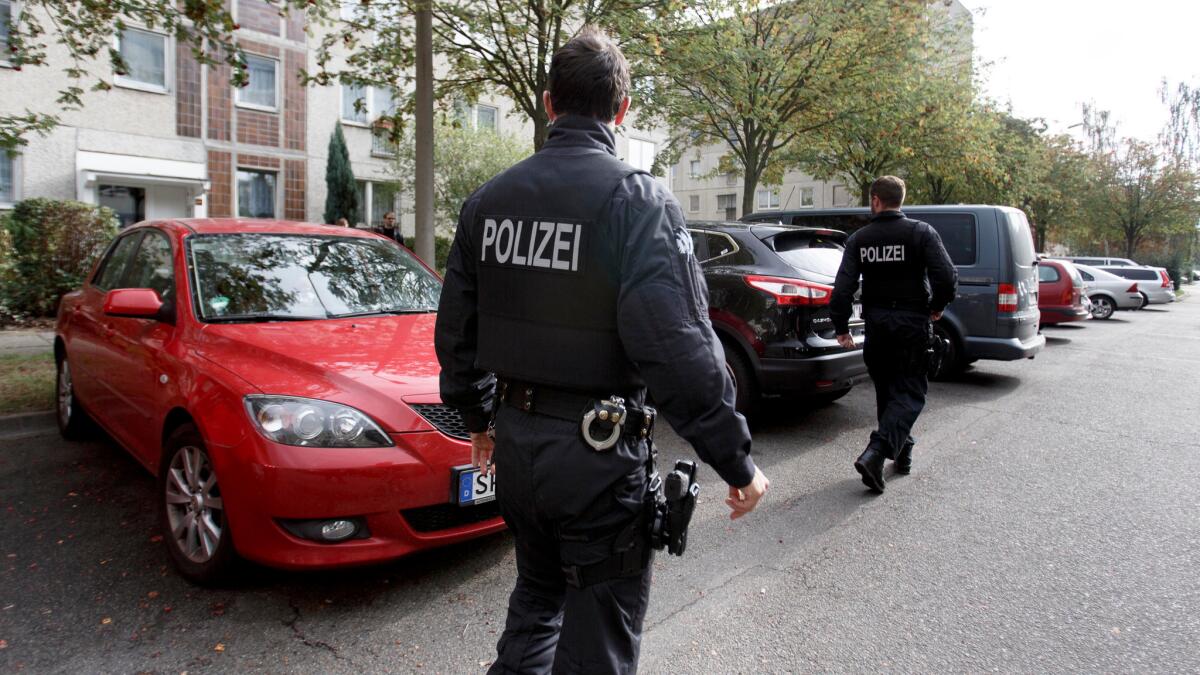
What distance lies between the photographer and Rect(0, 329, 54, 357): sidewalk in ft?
26.5

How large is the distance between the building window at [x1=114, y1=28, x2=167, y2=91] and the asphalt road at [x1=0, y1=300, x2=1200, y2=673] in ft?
51.7

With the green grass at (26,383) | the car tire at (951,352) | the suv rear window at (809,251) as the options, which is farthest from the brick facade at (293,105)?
the car tire at (951,352)

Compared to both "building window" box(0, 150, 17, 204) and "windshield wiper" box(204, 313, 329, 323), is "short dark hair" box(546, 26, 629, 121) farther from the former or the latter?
"building window" box(0, 150, 17, 204)

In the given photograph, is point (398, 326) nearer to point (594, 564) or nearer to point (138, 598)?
point (138, 598)

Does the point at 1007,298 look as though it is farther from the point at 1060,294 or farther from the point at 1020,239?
the point at 1060,294

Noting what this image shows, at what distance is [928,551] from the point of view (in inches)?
139

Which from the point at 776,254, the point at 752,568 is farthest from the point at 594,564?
the point at 776,254

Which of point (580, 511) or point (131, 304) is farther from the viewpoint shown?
point (131, 304)

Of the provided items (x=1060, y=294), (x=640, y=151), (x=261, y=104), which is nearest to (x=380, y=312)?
(x=1060, y=294)

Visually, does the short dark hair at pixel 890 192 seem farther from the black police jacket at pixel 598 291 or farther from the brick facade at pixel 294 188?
the brick facade at pixel 294 188

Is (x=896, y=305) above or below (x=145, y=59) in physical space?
below

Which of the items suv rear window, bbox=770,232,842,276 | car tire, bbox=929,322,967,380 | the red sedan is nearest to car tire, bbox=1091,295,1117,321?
car tire, bbox=929,322,967,380

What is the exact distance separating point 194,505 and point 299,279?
139 centimetres

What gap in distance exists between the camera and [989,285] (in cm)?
771
